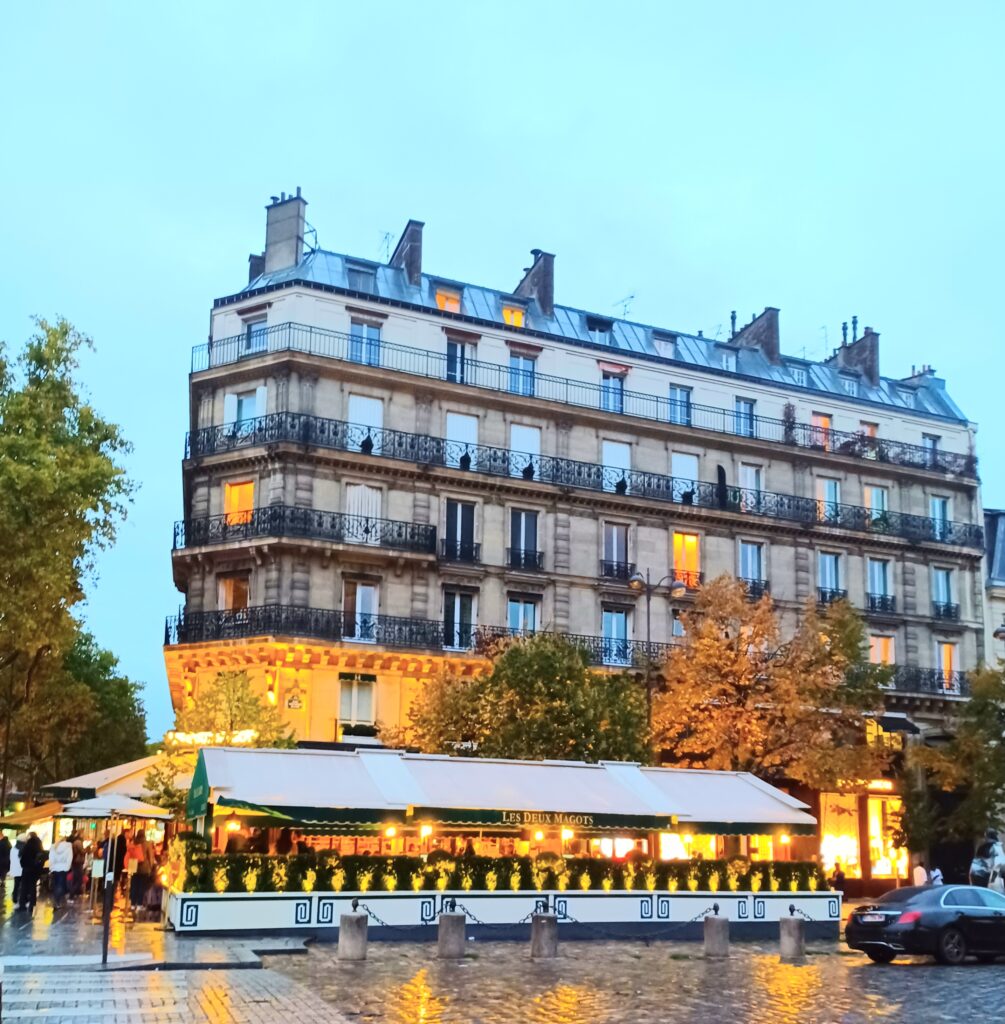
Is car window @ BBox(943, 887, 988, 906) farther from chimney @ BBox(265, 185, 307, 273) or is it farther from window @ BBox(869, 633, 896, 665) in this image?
chimney @ BBox(265, 185, 307, 273)

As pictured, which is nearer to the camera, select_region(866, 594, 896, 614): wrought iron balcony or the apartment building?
the apartment building

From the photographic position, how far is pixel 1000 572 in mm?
44188

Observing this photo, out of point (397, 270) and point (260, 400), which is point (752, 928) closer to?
point (260, 400)

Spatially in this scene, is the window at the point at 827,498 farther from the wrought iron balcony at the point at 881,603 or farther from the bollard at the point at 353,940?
the bollard at the point at 353,940

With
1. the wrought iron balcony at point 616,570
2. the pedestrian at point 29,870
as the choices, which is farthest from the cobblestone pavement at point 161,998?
the wrought iron balcony at point 616,570

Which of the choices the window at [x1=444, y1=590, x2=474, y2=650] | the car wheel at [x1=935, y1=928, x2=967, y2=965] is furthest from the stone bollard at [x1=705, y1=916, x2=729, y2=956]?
the window at [x1=444, y1=590, x2=474, y2=650]

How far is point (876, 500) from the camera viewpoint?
41.6 metres

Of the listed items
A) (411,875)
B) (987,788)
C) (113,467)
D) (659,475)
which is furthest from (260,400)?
(987,788)

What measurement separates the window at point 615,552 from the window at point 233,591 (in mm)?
9613

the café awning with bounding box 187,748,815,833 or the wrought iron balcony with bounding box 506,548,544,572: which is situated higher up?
the wrought iron balcony with bounding box 506,548,544,572

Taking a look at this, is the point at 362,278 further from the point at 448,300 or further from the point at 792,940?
the point at 792,940

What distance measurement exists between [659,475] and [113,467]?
667 inches

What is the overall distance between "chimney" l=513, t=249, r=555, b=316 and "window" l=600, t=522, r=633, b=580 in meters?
6.84

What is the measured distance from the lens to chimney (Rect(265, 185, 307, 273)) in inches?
1444
